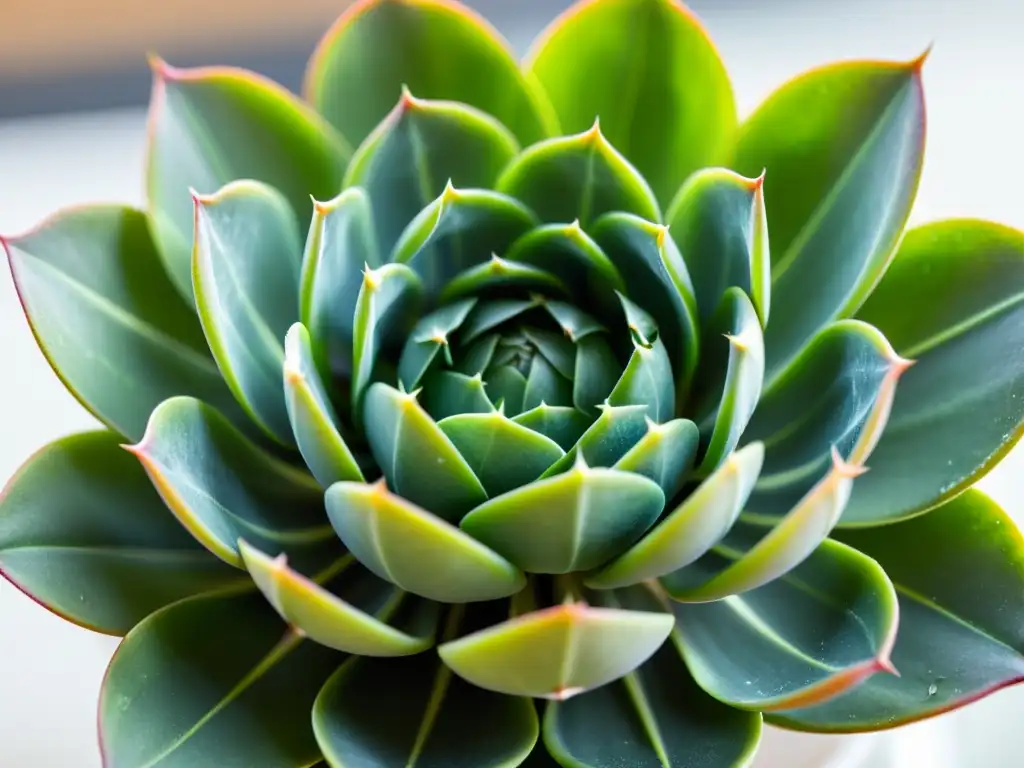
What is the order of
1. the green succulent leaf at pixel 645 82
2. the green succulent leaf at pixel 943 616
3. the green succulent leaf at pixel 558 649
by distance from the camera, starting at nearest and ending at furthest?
the green succulent leaf at pixel 558 649
the green succulent leaf at pixel 943 616
the green succulent leaf at pixel 645 82

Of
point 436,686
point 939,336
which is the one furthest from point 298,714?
point 939,336

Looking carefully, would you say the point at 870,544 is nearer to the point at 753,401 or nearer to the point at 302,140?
the point at 753,401

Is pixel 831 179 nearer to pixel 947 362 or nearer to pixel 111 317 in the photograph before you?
pixel 947 362

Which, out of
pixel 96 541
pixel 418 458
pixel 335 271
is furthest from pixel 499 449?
pixel 96 541

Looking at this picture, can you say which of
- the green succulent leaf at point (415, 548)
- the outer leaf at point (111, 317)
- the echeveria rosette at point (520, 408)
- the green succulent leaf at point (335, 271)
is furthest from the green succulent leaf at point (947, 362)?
the outer leaf at point (111, 317)

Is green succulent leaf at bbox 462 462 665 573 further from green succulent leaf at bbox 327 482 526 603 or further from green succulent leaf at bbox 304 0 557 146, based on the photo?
green succulent leaf at bbox 304 0 557 146

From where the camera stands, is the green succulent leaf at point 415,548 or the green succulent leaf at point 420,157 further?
the green succulent leaf at point 420,157

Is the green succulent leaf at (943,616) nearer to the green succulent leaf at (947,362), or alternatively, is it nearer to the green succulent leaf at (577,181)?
the green succulent leaf at (947,362)
